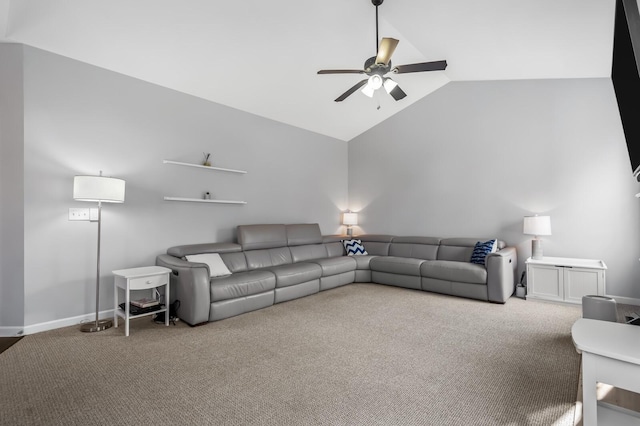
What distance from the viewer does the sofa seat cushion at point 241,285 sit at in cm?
327

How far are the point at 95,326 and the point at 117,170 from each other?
65.7 inches

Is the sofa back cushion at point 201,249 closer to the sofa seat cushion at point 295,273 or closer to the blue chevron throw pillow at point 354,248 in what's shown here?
the sofa seat cushion at point 295,273

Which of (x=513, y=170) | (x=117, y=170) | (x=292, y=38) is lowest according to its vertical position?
(x=117, y=170)

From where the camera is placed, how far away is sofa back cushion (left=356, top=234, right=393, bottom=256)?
5666 mm

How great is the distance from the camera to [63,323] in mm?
3129

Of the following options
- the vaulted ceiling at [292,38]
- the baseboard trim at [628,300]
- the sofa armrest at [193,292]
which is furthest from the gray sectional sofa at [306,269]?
the vaulted ceiling at [292,38]

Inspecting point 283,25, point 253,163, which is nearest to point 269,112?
point 253,163

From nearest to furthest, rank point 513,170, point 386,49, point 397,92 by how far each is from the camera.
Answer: point 386,49, point 397,92, point 513,170

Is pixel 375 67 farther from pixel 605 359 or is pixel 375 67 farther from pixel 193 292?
pixel 193 292

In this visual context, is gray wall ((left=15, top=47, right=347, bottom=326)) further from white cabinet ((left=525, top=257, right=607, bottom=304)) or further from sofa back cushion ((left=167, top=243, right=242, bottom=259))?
white cabinet ((left=525, top=257, right=607, bottom=304))

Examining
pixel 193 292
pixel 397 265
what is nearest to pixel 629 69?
pixel 193 292

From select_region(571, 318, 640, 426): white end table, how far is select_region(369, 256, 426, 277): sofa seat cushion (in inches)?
134

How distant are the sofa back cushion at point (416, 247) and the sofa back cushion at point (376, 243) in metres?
0.10

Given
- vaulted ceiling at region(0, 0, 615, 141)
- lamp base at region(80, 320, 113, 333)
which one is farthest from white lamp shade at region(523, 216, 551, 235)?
lamp base at region(80, 320, 113, 333)
